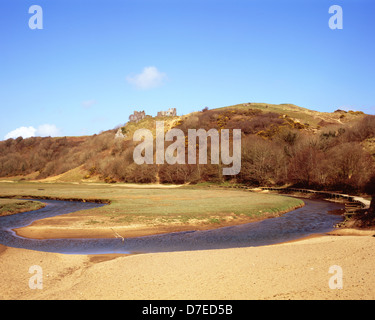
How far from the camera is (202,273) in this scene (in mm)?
13750

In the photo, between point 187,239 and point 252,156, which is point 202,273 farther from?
point 252,156

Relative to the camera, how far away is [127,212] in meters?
31.7

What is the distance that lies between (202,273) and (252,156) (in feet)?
190

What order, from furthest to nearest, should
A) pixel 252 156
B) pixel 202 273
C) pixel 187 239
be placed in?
pixel 252 156
pixel 187 239
pixel 202 273

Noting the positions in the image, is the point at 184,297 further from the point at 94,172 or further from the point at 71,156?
the point at 71,156

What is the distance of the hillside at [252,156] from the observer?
5475cm

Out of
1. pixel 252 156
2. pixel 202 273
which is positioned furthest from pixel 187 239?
pixel 252 156

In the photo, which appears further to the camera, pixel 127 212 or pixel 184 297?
pixel 127 212

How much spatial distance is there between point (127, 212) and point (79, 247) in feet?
37.7

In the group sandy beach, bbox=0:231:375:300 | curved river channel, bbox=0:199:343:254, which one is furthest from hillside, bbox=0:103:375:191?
sandy beach, bbox=0:231:375:300

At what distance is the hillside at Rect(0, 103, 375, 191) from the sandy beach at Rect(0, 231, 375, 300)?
38.0 meters

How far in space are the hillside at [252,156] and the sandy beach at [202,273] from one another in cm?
3795
